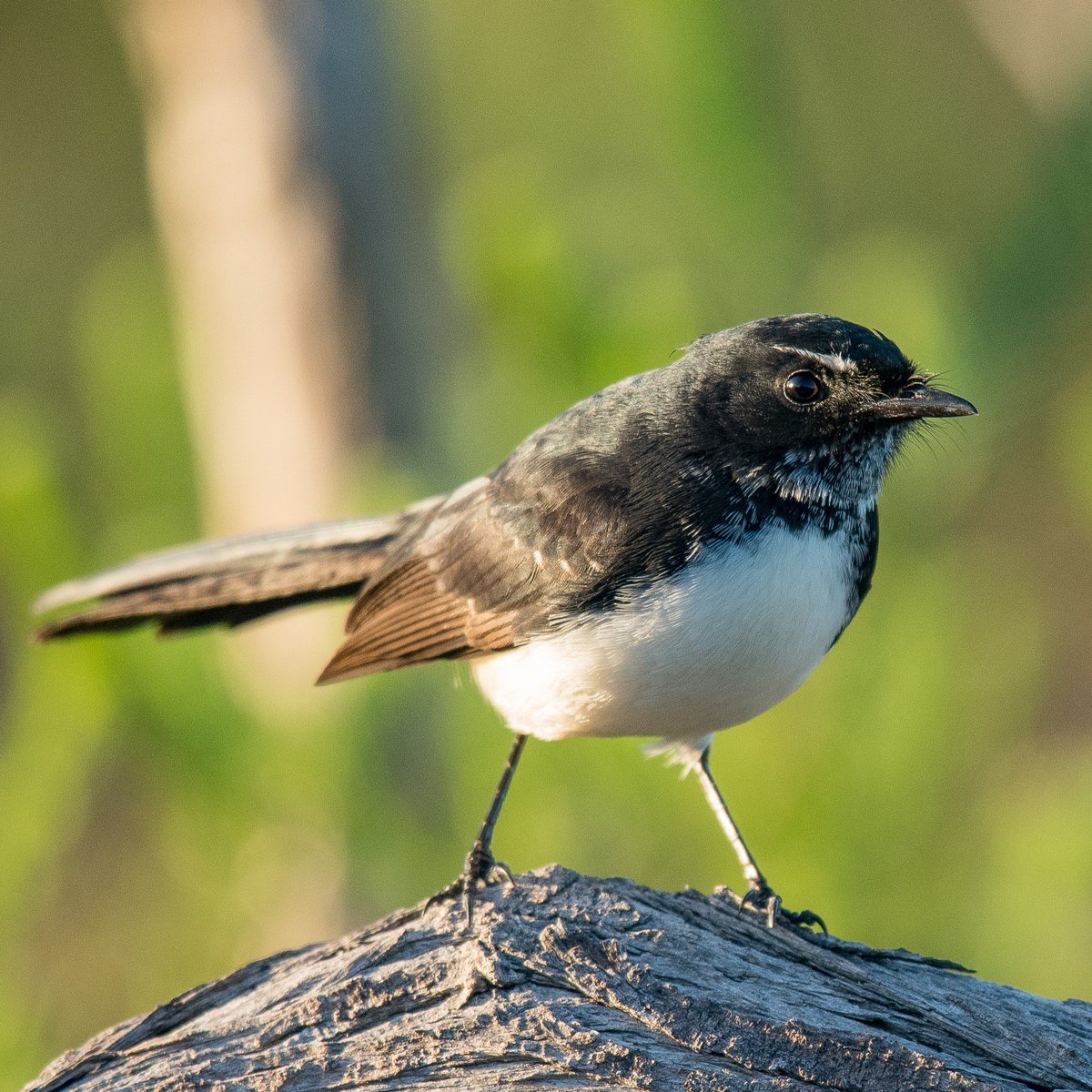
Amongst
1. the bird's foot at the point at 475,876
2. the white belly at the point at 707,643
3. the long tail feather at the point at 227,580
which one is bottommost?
the bird's foot at the point at 475,876

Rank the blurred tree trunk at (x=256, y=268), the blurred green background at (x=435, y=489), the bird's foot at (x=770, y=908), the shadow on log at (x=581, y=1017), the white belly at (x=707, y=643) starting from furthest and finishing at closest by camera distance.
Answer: the blurred tree trunk at (x=256, y=268) < the blurred green background at (x=435, y=489) < the bird's foot at (x=770, y=908) < the white belly at (x=707, y=643) < the shadow on log at (x=581, y=1017)

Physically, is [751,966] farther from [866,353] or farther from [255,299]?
[255,299]

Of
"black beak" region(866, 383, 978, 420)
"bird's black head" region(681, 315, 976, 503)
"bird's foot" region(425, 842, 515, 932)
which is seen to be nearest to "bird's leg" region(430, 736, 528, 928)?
"bird's foot" region(425, 842, 515, 932)

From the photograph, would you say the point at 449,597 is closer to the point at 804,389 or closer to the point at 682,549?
the point at 682,549

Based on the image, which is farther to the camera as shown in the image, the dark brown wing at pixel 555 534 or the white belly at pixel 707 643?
the dark brown wing at pixel 555 534

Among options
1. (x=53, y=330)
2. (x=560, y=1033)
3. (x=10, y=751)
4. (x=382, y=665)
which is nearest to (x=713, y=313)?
(x=382, y=665)

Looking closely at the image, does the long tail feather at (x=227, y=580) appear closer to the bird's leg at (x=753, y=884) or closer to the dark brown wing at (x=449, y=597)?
the dark brown wing at (x=449, y=597)

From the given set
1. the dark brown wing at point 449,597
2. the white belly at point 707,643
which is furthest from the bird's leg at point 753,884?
the dark brown wing at point 449,597

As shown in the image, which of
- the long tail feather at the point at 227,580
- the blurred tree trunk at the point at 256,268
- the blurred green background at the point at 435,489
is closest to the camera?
the long tail feather at the point at 227,580
